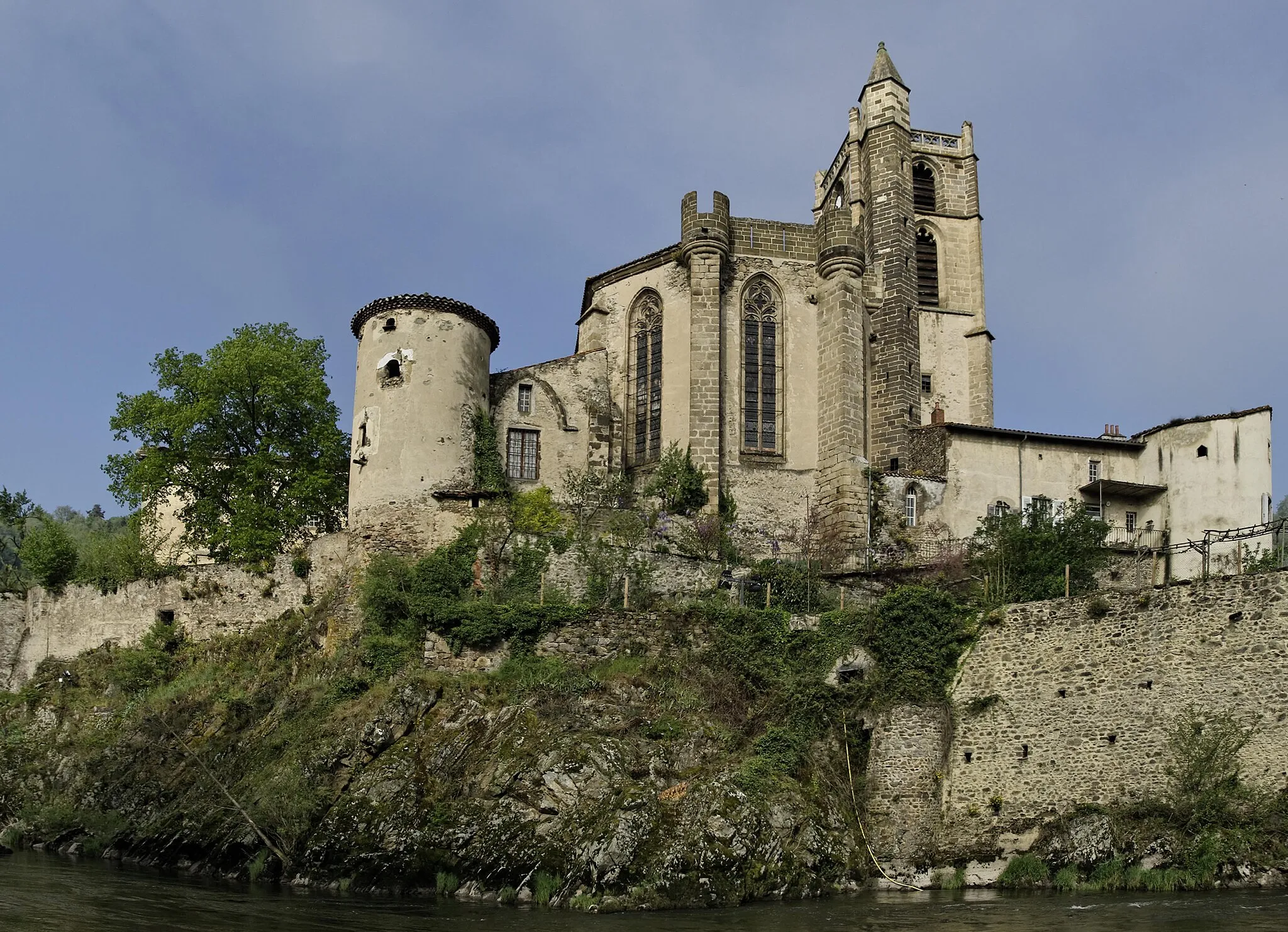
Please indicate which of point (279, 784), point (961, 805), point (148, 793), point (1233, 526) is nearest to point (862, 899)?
point (961, 805)

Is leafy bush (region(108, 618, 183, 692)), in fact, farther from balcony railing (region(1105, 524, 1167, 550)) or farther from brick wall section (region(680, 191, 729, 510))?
balcony railing (region(1105, 524, 1167, 550))

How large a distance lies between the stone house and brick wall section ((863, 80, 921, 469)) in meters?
0.09

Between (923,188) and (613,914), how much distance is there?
125 feet

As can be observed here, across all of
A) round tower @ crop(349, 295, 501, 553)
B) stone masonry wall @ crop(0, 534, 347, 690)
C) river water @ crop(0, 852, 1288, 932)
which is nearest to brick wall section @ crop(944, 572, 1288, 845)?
river water @ crop(0, 852, 1288, 932)

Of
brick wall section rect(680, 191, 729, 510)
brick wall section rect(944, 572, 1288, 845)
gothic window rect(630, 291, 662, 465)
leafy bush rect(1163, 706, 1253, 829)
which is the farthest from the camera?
gothic window rect(630, 291, 662, 465)

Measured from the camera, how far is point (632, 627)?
31922 millimetres

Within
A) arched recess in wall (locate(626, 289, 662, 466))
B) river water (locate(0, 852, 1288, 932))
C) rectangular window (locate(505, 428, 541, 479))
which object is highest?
arched recess in wall (locate(626, 289, 662, 466))

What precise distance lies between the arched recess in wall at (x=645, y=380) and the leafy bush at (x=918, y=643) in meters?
15.8

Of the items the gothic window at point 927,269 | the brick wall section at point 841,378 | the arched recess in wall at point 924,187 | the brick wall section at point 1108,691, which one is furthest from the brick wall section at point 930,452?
the brick wall section at point 1108,691

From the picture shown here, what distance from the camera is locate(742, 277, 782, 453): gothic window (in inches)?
1764

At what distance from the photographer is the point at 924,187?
178ft

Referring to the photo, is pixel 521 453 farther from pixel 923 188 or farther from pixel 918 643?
pixel 923 188

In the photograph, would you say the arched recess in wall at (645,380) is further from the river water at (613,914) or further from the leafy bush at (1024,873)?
the river water at (613,914)

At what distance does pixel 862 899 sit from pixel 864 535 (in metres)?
18.5
